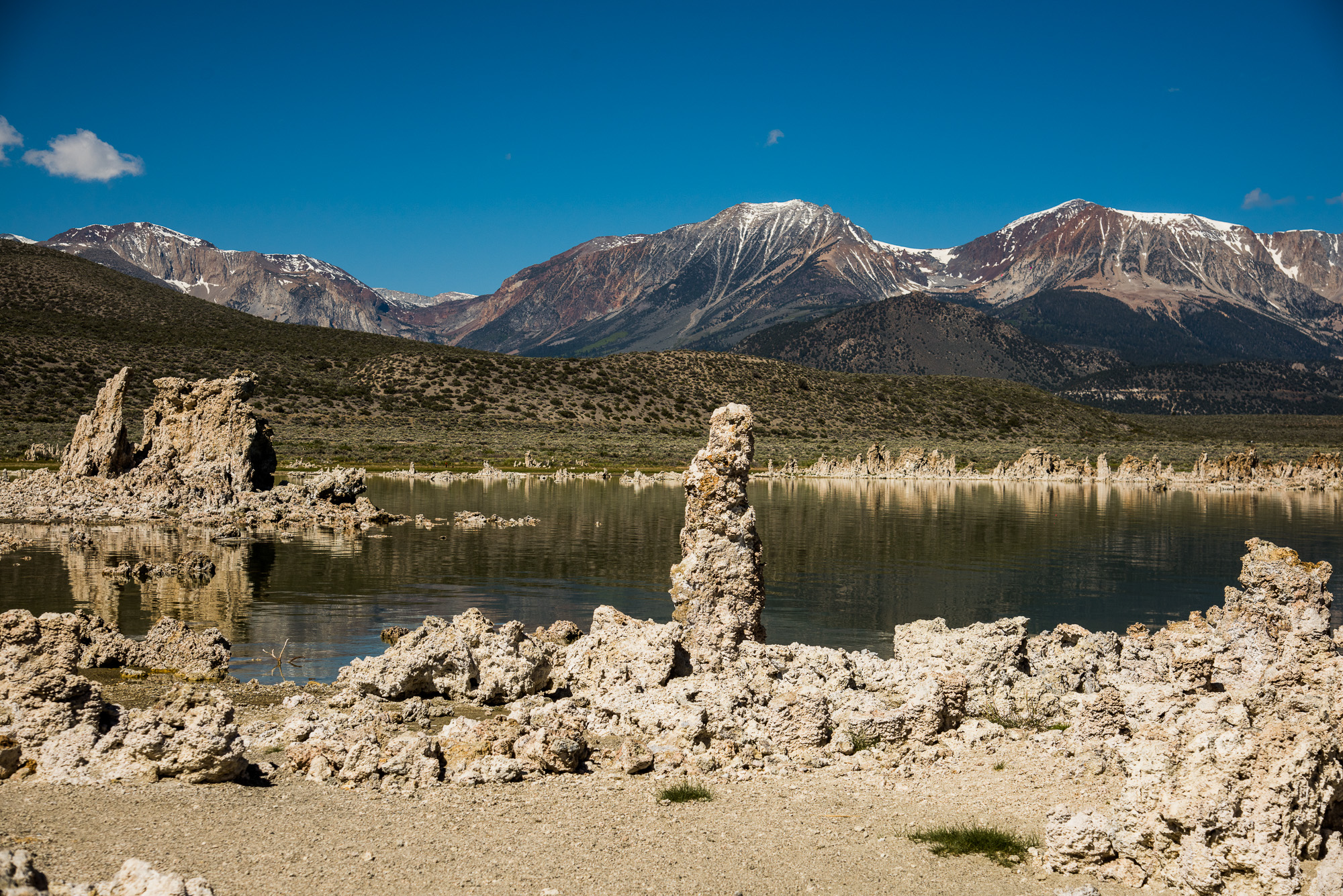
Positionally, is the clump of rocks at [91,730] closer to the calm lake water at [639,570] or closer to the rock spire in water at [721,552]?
the calm lake water at [639,570]

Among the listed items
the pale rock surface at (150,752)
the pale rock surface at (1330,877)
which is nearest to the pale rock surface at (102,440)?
the pale rock surface at (150,752)

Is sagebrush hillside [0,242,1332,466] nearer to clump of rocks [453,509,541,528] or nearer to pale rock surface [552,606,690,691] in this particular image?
clump of rocks [453,509,541,528]

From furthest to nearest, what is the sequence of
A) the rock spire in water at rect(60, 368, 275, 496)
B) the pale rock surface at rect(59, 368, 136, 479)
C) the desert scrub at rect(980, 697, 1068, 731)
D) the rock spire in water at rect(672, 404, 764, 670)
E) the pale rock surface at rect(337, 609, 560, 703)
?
1. the pale rock surface at rect(59, 368, 136, 479)
2. the rock spire in water at rect(60, 368, 275, 496)
3. the rock spire in water at rect(672, 404, 764, 670)
4. the pale rock surface at rect(337, 609, 560, 703)
5. the desert scrub at rect(980, 697, 1068, 731)

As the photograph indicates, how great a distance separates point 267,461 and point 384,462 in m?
28.8

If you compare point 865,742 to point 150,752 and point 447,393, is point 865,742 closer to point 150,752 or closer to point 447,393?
point 150,752

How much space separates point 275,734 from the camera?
1085 centimetres

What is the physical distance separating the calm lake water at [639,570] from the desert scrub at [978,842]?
9.02 m

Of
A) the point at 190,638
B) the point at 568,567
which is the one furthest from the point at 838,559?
the point at 190,638

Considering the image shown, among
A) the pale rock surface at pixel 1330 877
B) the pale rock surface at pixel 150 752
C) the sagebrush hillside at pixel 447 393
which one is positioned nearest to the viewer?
the pale rock surface at pixel 1330 877

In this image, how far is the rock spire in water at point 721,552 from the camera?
564 inches

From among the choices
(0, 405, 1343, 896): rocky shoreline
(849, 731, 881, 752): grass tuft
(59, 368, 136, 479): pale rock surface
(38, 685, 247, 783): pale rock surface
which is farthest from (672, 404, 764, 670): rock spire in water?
(59, 368, 136, 479): pale rock surface

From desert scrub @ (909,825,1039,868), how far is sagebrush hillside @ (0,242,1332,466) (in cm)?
6181

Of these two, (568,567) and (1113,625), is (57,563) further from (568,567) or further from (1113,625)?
(1113,625)

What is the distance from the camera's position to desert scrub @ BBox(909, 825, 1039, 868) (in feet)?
26.9
